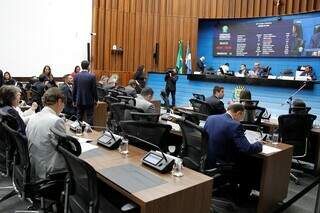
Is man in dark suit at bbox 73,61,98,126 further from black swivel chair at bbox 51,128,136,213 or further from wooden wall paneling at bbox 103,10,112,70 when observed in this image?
wooden wall paneling at bbox 103,10,112,70

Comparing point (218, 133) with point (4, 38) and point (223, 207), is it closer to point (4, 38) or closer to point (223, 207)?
point (223, 207)

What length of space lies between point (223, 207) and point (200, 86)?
729 centimetres

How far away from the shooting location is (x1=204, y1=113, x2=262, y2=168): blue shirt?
10.5 ft

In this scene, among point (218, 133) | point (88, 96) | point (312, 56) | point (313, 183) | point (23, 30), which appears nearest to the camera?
point (218, 133)

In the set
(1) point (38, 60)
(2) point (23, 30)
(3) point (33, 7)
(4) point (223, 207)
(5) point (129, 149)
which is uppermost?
(3) point (33, 7)

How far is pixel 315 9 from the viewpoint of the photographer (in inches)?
421

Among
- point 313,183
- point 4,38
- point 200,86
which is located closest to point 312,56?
point 200,86

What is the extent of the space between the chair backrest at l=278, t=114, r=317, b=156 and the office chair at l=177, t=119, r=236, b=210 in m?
1.79

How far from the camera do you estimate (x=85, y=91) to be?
247 inches

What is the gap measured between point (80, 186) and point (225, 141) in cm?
164

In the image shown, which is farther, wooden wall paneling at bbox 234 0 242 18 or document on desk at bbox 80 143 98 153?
wooden wall paneling at bbox 234 0 242 18

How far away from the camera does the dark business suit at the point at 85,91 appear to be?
6270 millimetres

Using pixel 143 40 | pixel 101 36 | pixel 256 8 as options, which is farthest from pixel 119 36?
pixel 256 8

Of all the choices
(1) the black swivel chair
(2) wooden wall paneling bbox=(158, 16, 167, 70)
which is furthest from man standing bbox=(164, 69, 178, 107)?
(1) the black swivel chair
